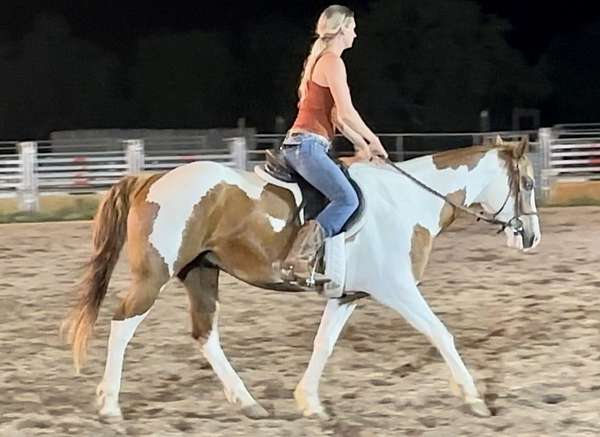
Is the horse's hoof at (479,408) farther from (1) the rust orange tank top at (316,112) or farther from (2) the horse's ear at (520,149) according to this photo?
(1) the rust orange tank top at (316,112)

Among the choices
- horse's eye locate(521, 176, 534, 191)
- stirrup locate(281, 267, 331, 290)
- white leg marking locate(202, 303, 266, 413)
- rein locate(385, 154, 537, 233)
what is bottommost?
white leg marking locate(202, 303, 266, 413)

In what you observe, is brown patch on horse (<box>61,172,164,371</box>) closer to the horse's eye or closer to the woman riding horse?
the woman riding horse

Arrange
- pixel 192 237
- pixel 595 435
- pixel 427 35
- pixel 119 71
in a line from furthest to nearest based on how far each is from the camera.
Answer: pixel 119 71
pixel 427 35
pixel 192 237
pixel 595 435

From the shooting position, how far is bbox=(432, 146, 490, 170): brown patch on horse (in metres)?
4.60

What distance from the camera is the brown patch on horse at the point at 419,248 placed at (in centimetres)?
439

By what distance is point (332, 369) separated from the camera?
5.18 metres

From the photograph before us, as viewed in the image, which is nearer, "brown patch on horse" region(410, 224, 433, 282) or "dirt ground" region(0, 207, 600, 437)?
"dirt ground" region(0, 207, 600, 437)

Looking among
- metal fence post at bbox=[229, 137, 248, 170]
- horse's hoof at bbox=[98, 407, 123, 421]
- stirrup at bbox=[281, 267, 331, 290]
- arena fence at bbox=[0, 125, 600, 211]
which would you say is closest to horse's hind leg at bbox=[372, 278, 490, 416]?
stirrup at bbox=[281, 267, 331, 290]

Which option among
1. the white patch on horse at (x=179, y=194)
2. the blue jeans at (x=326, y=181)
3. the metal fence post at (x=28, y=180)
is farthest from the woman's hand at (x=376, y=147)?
the metal fence post at (x=28, y=180)

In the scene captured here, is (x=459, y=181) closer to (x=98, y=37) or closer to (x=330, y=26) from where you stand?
(x=330, y=26)

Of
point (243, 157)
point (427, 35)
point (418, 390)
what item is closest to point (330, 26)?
point (418, 390)

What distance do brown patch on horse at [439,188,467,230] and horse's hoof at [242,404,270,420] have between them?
3.59 ft

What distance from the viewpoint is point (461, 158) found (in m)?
4.61

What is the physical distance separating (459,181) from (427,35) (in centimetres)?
2345
